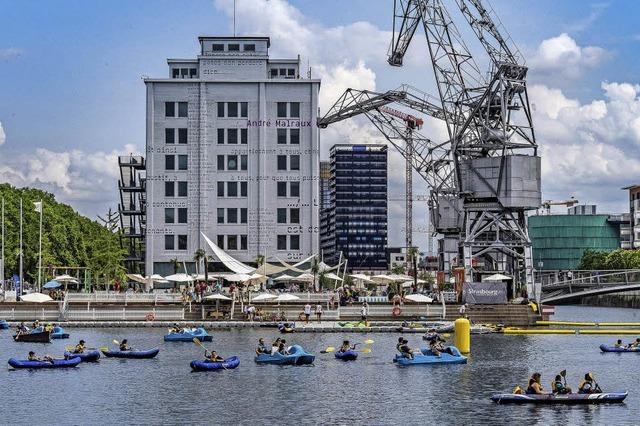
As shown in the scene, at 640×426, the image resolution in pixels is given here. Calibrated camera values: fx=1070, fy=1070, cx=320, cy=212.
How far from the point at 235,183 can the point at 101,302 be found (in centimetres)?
4072

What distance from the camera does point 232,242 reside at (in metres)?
153

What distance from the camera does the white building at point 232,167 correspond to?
15262cm

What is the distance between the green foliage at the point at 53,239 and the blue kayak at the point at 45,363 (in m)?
69.0

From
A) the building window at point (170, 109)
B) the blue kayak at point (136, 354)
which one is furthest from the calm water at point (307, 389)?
the building window at point (170, 109)

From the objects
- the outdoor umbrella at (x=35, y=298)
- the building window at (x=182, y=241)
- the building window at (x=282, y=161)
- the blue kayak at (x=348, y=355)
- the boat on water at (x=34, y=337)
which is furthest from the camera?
the building window at (x=282, y=161)

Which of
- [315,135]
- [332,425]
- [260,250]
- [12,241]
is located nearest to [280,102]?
[315,135]

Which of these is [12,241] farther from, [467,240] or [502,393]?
[502,393]

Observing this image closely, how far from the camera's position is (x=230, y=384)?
6894cm

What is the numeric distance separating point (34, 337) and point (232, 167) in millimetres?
62525

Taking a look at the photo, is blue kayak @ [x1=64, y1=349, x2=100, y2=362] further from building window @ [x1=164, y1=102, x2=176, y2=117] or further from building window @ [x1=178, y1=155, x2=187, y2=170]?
building window @ [x1=164, y1=102, x2=176, y2=117]

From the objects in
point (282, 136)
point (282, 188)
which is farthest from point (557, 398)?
point (282, 136)

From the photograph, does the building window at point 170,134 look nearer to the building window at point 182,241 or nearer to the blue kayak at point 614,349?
the building window at point 182,241

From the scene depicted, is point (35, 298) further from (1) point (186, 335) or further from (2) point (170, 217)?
(2) point (170, 217)

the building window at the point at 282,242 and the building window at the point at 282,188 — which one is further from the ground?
the building window at the point at 282,188
